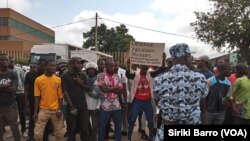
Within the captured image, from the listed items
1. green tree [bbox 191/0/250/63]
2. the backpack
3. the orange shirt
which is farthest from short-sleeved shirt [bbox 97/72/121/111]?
green tree [bbox 191/0/250/63]

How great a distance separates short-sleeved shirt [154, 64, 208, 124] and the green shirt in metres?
3.18

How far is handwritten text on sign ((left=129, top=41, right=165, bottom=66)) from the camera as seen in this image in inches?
396

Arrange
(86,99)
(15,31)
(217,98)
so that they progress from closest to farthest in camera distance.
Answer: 1. (217,98)
2. (86,99)
3. (15,31)

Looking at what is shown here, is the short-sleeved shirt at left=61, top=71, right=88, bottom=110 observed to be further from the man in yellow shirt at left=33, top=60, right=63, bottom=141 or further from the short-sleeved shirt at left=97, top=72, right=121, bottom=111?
the short-sleeved shirt at left=97, top=72, right=121, bottom=111

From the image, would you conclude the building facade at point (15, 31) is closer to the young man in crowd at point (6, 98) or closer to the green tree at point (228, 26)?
the green tree at point (228, 26)

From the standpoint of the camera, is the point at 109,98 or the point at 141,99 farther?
the point at 141,99

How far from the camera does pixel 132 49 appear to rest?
10477mm

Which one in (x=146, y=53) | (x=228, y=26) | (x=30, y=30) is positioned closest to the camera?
(x=146, y=53)

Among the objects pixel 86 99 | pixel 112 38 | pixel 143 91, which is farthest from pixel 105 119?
pixel 112 38

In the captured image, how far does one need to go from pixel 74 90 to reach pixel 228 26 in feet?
81.9

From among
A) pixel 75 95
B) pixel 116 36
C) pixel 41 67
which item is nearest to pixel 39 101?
pixel 75 95

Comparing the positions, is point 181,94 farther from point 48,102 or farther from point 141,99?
point 141,99

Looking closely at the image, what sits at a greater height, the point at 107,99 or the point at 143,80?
the point at 143,80

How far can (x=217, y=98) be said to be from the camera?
27.2 ft
